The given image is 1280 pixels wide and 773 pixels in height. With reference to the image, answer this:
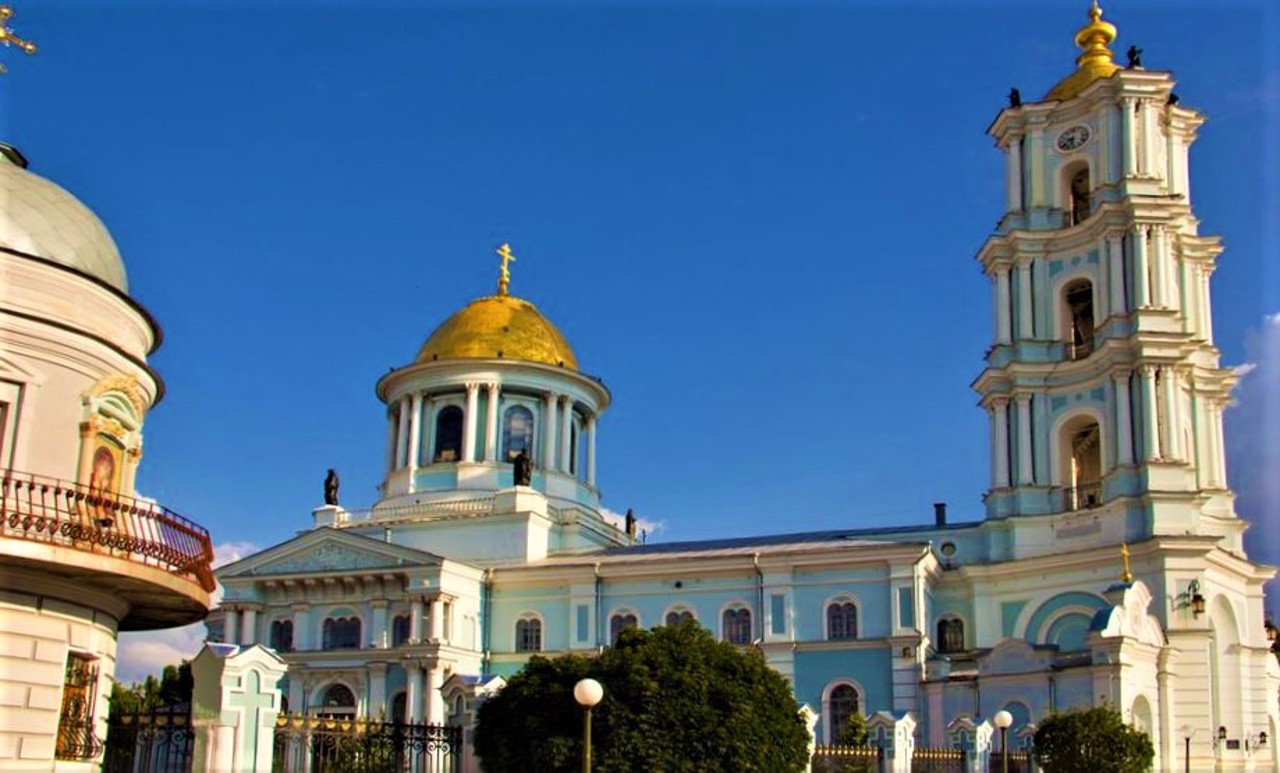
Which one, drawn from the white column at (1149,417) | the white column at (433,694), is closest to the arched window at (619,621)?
the white column at (433,694)

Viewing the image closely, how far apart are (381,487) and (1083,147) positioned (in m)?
28.2

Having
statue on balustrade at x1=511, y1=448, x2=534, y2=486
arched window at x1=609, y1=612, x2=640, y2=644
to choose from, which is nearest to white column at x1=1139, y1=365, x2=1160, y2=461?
arched window at x1=609, y1=612, x2=640, y2=644

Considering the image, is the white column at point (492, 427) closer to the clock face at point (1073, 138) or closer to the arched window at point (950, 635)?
the arched window at point (950, 635)

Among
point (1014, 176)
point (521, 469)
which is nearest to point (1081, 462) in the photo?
point (1014, 176)

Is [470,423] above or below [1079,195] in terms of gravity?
below

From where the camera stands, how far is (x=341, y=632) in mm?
47562

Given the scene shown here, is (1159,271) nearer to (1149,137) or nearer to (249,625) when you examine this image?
(1149,137)

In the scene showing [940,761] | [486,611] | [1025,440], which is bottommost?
[940,761]

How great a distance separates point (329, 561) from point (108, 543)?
1256 inches

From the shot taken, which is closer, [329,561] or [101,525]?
[101,525]

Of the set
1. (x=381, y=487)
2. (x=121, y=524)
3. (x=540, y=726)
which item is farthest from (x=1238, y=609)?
(x=121, y=524)

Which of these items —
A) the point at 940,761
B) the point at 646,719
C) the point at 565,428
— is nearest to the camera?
the point at 646,719

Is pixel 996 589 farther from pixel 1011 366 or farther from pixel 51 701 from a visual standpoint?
pixel 51 701

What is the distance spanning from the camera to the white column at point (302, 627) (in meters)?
47.6
